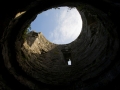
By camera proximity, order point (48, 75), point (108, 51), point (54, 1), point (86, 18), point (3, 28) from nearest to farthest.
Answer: point (3, 28)
point (54, 1)
point (108, 51)
point (48, 75)
point (86, 18)

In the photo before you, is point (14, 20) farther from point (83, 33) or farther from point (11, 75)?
point (83, 33)

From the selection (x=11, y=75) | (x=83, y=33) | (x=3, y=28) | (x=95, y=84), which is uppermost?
(x=83, y=33)

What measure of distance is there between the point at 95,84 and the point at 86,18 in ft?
17.9

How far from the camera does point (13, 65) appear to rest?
5402 millimetres

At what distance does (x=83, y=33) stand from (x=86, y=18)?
1443mm

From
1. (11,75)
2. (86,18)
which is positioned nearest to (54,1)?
(11,75)

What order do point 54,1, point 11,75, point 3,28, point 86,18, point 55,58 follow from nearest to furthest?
point 3,28
point 54,1
point 11,75
point 86,18
point 55,58

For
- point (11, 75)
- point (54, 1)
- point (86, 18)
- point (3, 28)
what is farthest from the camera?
point (86, 18)

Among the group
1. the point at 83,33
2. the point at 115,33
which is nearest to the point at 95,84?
the point at 115,33

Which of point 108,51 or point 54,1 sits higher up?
point 54,1

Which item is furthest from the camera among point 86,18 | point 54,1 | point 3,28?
point 86,18

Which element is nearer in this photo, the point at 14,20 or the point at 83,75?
the point at 14,20

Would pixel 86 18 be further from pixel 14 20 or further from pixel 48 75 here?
pixel 14 20

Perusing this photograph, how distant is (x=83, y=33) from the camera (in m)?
11.4
